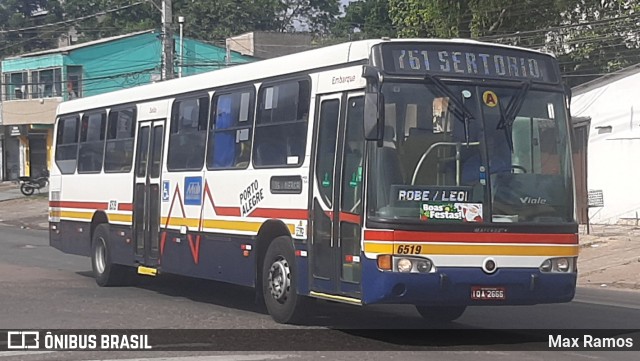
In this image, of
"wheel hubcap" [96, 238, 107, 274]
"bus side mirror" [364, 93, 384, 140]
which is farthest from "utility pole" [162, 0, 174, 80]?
"bus side mirror" [364, 93, 384, 140]

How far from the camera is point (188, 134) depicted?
600 inches

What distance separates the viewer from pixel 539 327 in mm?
12602

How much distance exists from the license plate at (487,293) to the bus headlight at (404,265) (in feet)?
2.40

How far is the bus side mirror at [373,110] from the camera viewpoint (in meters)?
10.5

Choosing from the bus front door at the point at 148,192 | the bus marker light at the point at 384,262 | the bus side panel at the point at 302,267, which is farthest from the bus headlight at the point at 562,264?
the bus front door at the point at 148,192

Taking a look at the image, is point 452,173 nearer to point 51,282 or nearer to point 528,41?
point 51,282

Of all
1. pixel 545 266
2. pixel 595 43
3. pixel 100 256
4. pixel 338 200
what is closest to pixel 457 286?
pixel 545 266

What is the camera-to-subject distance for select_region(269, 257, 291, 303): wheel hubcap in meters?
12.5

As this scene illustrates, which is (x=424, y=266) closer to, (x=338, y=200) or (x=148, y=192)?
(x=338, y=200)

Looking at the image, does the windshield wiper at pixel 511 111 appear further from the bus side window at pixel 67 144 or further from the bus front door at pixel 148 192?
the bus side window at pixel 67 144

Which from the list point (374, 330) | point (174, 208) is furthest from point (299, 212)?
point (174, 208)

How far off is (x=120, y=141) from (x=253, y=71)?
4.61m

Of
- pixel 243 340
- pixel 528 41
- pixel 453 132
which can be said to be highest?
pixel 528 41

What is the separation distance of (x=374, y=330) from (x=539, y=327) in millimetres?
2023
